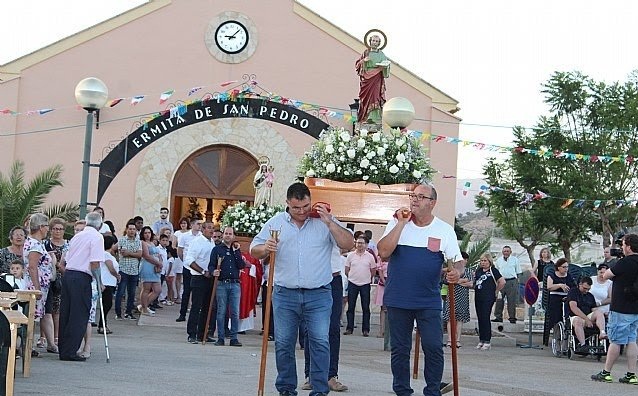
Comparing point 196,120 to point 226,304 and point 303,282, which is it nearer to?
point 226,304

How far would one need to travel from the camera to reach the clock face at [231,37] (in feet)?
83.3

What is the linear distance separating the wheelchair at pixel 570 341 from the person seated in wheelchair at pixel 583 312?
0.28 feet

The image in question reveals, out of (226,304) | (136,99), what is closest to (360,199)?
(226,304)

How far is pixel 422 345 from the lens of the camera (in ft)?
30.2

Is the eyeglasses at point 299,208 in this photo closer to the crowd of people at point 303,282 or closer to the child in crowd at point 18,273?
the crowd of people at point 303,282

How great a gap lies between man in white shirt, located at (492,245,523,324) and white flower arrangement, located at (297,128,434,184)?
417 inches

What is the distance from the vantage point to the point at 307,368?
34.9 feet

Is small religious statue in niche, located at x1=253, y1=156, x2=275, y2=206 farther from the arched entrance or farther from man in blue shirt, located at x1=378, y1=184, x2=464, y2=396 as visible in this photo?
man in blue shirt, located at x1=378, y1=184, x2=464, y2=396

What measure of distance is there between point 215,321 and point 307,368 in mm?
6072

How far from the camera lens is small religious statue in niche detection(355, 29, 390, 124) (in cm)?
1327

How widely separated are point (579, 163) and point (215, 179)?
14.0m

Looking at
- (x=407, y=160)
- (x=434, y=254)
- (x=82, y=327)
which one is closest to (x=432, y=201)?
(x=434, y=254)

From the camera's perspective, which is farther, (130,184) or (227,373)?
(130,184)

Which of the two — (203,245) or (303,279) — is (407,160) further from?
(203,245)
